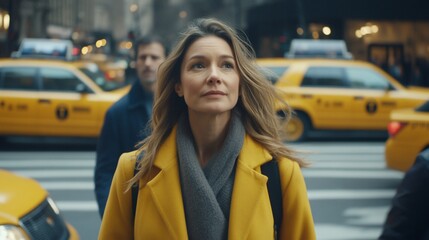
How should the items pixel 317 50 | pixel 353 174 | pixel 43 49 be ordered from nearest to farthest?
pixel 353 174 → pixel 317 50 → pixel 43 49

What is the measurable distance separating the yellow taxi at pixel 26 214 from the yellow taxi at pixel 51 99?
786 cm

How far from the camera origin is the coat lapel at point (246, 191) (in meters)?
2.29

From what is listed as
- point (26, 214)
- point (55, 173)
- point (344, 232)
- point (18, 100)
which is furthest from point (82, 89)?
point (26, 214)

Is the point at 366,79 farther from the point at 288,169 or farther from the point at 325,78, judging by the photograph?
the point at 288,169

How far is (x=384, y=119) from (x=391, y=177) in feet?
12.9

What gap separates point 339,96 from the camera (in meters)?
13.9

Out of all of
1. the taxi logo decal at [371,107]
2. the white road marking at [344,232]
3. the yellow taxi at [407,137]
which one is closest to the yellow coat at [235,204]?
the white road marking at [344,232]

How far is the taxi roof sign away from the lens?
17609 mm

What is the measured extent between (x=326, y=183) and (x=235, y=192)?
7561mm

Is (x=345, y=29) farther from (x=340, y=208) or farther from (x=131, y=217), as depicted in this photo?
(x=131, y=217)

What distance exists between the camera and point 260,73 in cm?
262

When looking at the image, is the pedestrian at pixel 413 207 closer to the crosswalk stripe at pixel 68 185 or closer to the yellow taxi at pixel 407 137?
the yellow taxi at pixel 407 137

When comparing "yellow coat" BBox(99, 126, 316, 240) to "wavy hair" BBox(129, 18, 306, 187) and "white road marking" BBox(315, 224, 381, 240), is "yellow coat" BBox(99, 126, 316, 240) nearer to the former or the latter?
"wavy hair" BBox(129, 18, 306, 187)

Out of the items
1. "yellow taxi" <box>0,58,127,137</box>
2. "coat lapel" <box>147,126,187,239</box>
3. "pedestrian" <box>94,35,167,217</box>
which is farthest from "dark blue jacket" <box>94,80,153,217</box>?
"yellow taxi" <box>0,58,127,137</box>
